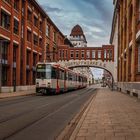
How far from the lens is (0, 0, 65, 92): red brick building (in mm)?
44781

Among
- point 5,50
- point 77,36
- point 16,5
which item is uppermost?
point 77,36

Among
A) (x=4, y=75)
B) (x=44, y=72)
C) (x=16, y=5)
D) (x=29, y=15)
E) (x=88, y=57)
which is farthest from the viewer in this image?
(x=88, y=57)

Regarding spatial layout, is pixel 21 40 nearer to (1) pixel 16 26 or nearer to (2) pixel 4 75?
(1) pixel 16 26

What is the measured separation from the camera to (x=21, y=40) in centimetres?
5200

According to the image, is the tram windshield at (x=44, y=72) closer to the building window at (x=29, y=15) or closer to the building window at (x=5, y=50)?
the building window at (x=5, y=50)

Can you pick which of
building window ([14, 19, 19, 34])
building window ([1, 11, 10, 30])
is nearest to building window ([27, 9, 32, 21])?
building window ([14, 19, 19, 34])

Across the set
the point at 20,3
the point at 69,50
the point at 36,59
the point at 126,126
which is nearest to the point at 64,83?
the point at 20,3

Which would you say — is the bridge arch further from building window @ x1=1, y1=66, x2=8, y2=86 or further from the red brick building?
building window @ x1=1, y1=66, x2=8, y2=86

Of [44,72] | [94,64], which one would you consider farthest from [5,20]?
[94,64]

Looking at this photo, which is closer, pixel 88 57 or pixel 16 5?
pixel 16 5

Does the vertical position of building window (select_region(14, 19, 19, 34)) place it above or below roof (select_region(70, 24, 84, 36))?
below

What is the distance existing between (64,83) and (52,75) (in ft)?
22.0

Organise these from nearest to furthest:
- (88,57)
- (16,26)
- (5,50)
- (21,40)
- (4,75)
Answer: (4,75) < (5,50) < (16,26) < (21,40) < (88,57)

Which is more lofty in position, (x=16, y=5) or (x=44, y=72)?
(x=16, y=5)
